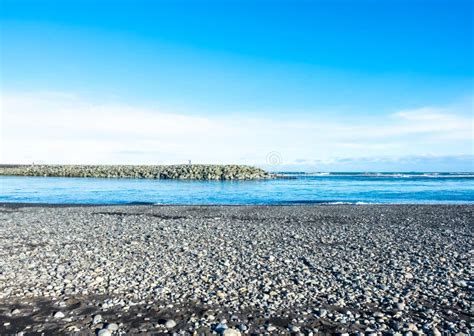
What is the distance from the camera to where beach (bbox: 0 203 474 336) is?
6711mm

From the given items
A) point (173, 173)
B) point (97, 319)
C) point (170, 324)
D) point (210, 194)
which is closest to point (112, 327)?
point (97, 319)

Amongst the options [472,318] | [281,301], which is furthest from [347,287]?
[472,318]

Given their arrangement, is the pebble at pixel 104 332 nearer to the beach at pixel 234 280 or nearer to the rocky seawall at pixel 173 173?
the beach at pixel 234 280

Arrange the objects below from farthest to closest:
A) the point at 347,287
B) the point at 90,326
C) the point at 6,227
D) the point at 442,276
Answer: the point at 6,227 → the point at 442,276 → the point at 347,287 → the point at 90,326

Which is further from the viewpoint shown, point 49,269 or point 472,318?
point 49,269

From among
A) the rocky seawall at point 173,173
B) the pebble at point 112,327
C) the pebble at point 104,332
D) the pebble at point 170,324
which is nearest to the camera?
the pebble at point 104,332

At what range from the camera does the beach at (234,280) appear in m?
6.71

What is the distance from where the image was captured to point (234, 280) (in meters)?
8.91

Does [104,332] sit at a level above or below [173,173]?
below

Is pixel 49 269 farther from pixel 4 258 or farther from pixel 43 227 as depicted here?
pixel 43 227

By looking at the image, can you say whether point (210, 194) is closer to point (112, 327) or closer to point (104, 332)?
point (112, 327)

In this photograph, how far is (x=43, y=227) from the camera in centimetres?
1670

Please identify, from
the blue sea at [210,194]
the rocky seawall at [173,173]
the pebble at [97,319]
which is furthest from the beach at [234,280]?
the rocky seawall at [173,173]

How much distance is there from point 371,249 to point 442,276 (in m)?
3.25
